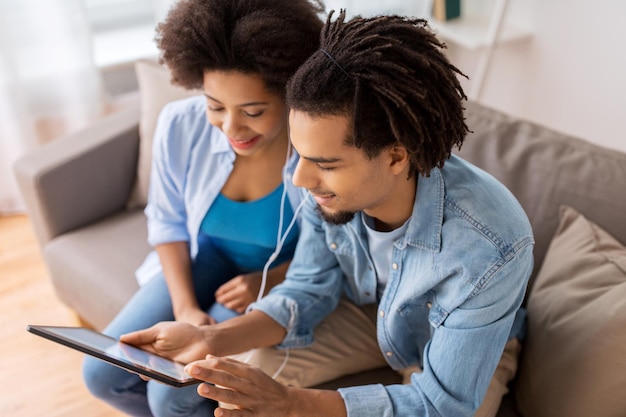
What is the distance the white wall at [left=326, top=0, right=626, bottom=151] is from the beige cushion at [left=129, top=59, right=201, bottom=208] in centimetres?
92

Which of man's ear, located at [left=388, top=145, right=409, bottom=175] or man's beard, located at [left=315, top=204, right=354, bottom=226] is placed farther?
man's beard, located at [left=315, top=204, right=354, bottom=226]

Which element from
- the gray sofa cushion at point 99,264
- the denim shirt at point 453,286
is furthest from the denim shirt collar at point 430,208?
the gray sofa cushion at point 99,264

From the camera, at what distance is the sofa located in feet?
4.07

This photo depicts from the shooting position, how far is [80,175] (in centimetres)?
181

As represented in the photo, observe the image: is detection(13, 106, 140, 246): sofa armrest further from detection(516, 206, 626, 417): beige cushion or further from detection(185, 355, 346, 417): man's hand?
detection(516, 206, 626, 417): beige cushion

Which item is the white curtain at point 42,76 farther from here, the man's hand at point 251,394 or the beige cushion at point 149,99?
the man's hand at point 251,394

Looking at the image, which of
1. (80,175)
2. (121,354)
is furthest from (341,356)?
(80,175)

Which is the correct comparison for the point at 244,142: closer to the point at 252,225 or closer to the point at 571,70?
the point at 252,225

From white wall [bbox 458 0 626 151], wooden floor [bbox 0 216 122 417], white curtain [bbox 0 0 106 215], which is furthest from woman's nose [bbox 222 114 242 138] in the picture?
white wall [bbox 458 0 626 151]

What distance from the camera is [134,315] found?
154 centimetres

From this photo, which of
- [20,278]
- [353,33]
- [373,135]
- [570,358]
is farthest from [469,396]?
[20,278]

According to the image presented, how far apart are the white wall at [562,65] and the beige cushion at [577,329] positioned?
3.60 feet

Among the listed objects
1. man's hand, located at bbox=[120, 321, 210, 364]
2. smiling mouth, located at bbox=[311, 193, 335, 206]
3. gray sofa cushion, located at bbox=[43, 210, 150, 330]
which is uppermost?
smiling mouth, located at bbox=[311, 193, 335, 206]

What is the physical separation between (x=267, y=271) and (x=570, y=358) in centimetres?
64
